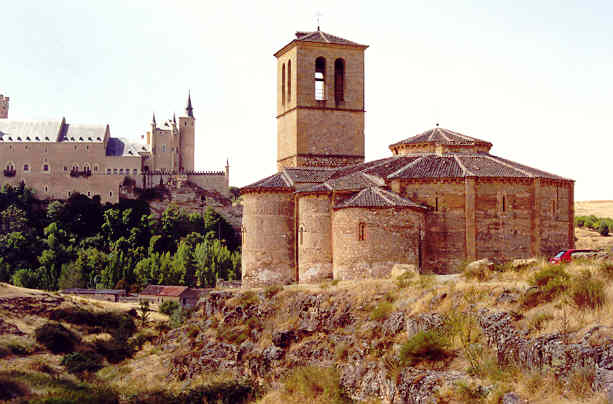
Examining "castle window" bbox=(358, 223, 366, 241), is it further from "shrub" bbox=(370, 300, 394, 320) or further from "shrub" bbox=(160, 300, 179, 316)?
"shrub" bbox=(160, 300, 179, 316)

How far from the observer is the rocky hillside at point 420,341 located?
15445mm

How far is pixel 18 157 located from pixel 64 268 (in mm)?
27235

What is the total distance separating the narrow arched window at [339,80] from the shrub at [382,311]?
68.2 ft

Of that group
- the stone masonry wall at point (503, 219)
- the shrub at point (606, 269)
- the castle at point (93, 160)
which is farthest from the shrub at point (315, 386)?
the castle at point (93, 160)

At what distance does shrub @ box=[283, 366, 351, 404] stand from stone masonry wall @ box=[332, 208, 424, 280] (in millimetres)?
8390

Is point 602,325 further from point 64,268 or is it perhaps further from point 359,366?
point 64,268

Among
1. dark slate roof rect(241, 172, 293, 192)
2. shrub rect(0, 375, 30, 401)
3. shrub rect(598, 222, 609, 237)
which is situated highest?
dark slate roof rect(241, 172, 293, 192)

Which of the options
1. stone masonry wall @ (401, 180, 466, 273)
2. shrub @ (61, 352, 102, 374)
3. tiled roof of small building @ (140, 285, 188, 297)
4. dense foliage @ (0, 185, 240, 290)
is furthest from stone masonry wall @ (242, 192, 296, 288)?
dense foliage @ (0, 185, 240, 290)

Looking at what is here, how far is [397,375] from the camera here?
19.2m

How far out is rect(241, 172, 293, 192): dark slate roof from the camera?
36906mm

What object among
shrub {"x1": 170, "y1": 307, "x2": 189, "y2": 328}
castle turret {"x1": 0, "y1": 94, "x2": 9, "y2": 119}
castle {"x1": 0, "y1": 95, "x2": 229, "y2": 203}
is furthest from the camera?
castle turret {"x1": 0, "y1": 94, "x2": 9, "y2": 119}

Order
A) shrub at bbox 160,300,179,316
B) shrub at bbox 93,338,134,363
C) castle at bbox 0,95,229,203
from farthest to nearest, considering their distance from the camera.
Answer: castle at bbox 0,95,229,203, shrub at bbox 160,300,179,316, shrub at bbox 93,338,134,363

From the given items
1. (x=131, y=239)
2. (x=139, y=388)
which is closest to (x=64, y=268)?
(x=131, y=239)

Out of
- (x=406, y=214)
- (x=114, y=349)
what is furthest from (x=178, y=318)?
(x=406, y=214)
